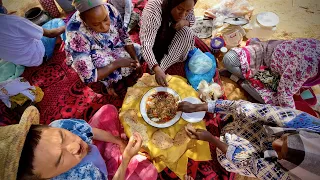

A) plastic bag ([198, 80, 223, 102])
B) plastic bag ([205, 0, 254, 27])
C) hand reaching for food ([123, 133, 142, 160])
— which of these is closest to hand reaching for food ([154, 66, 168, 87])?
plastic bag ([198, 80, 223, 102])

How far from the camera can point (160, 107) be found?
2.37 metres

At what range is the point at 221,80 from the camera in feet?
10.8

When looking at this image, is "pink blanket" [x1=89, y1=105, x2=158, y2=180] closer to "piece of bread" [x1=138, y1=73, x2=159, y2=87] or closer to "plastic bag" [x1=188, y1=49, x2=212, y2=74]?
"piece of bread" [x1=138, y1=73, x2=159, y2=87]

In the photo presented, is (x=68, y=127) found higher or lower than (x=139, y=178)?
higher

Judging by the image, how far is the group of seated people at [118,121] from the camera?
4.78ft

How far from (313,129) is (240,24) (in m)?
2.12

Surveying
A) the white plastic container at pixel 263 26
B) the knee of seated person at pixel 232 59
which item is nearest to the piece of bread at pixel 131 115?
the knee of seated person at pixel 232 59

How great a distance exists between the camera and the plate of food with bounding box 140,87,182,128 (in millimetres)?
2305

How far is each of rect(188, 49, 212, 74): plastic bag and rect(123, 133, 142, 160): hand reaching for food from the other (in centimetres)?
126

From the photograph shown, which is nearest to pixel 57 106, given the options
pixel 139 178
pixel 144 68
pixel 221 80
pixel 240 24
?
pixel 144 68

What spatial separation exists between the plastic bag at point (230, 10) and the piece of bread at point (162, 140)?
6.79 ft

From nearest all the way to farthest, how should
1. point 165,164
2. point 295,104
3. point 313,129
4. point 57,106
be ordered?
point 313,129, point 165,164, point 295,104, point 57,106

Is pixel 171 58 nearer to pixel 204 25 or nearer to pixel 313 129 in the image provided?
pixel 204 25

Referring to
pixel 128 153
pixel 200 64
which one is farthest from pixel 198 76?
pixel 128 153
